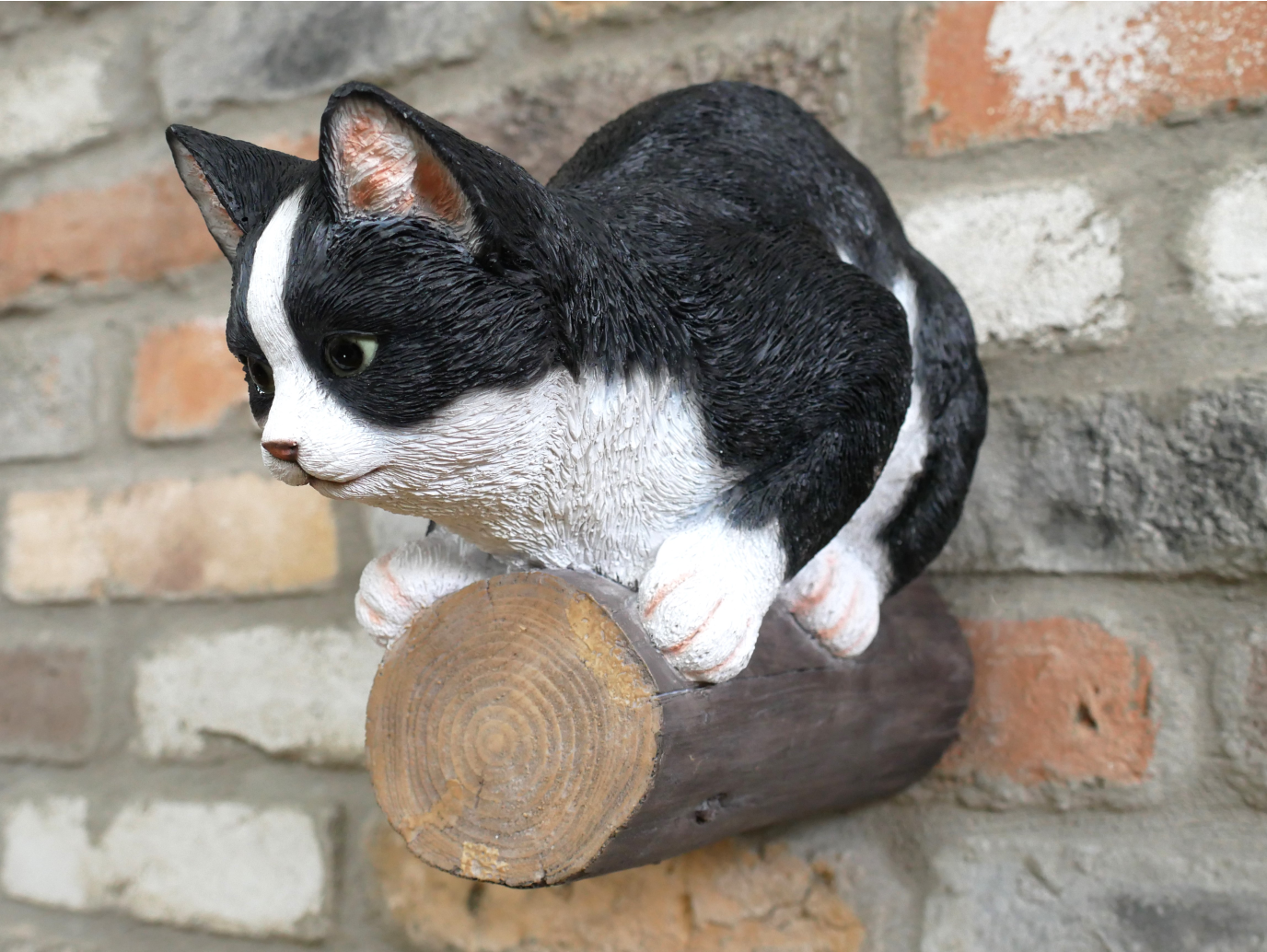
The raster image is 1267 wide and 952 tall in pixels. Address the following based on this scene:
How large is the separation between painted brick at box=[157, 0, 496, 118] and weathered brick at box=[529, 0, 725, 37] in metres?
0.03

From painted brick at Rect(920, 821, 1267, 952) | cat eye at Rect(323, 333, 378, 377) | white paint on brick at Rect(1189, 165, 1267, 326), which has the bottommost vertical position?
painted brick at Rect(920, 821, 1267, 952)

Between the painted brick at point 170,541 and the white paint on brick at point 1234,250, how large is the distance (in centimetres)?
65

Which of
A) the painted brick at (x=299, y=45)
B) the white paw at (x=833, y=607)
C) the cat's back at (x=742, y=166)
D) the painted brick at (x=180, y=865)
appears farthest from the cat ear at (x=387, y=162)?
the painted brick at (x=180, y=865)

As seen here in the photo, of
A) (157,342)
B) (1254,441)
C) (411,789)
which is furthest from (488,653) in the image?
(157,342)

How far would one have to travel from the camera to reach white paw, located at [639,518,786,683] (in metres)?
0.48

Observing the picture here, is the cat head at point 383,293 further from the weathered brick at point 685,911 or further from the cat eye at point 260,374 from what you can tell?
the weathered brick at point 685,911

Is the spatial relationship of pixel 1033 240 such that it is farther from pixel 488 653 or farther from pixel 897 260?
pixel 488 653

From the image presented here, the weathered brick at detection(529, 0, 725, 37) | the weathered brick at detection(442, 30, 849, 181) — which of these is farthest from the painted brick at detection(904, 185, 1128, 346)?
the weathered brick at detection(529, 0, 725, 37)

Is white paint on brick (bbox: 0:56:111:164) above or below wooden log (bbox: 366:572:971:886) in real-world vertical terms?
above

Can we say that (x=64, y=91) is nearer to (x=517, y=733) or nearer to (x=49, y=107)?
(x=49, y=107)

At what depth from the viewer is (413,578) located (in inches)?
22.2

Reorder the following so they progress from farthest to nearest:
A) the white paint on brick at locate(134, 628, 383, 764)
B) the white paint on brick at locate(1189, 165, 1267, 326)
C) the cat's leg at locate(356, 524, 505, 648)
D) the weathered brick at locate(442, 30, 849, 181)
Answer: the white paint on brick at locate(134, 628, 383, 764), the weathered brick at locate(442, 30, 849, 181), the white paint on brick at locate(1189, 165, 1267, 326), the cat's leg at locate(356, 524, 505, 648)

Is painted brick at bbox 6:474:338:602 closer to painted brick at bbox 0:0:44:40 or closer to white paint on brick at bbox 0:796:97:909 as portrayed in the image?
white paint on brick at bbox 0:796:97:909

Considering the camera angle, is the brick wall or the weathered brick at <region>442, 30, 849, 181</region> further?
the weathered brick at <region>442, 30, 849, 181</region>
